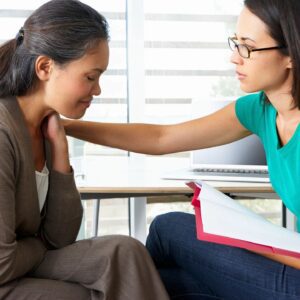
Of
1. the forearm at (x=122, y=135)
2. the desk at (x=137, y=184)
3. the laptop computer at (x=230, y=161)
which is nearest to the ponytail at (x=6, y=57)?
the forearm at (x=122, y=135)

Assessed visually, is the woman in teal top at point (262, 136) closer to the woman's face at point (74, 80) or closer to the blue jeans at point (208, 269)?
the blue jeans at point (208, 269)

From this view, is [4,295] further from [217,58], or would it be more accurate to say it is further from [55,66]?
[217,58]

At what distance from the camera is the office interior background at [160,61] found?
338 cm

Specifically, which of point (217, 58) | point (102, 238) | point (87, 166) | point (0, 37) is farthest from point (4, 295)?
point (217, 58)

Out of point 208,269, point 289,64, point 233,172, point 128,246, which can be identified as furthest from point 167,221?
point 233,172

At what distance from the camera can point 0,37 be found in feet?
10.6

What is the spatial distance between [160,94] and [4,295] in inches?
96.3

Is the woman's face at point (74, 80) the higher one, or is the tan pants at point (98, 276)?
the woman's face at point (74, 80)

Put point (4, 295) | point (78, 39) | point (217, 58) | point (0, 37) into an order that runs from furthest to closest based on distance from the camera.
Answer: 1. point (217, 58)
2. point (0, 37)
3. point (78, 39)
4. point (4, 295)

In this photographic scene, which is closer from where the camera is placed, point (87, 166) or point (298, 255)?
point (298, 255)

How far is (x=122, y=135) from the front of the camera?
1.68m

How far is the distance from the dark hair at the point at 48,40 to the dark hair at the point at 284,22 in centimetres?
38

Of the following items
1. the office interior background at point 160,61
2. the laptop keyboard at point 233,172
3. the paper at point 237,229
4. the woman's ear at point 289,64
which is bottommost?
the paper at point 237,229

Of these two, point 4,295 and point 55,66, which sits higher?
point 55,66
